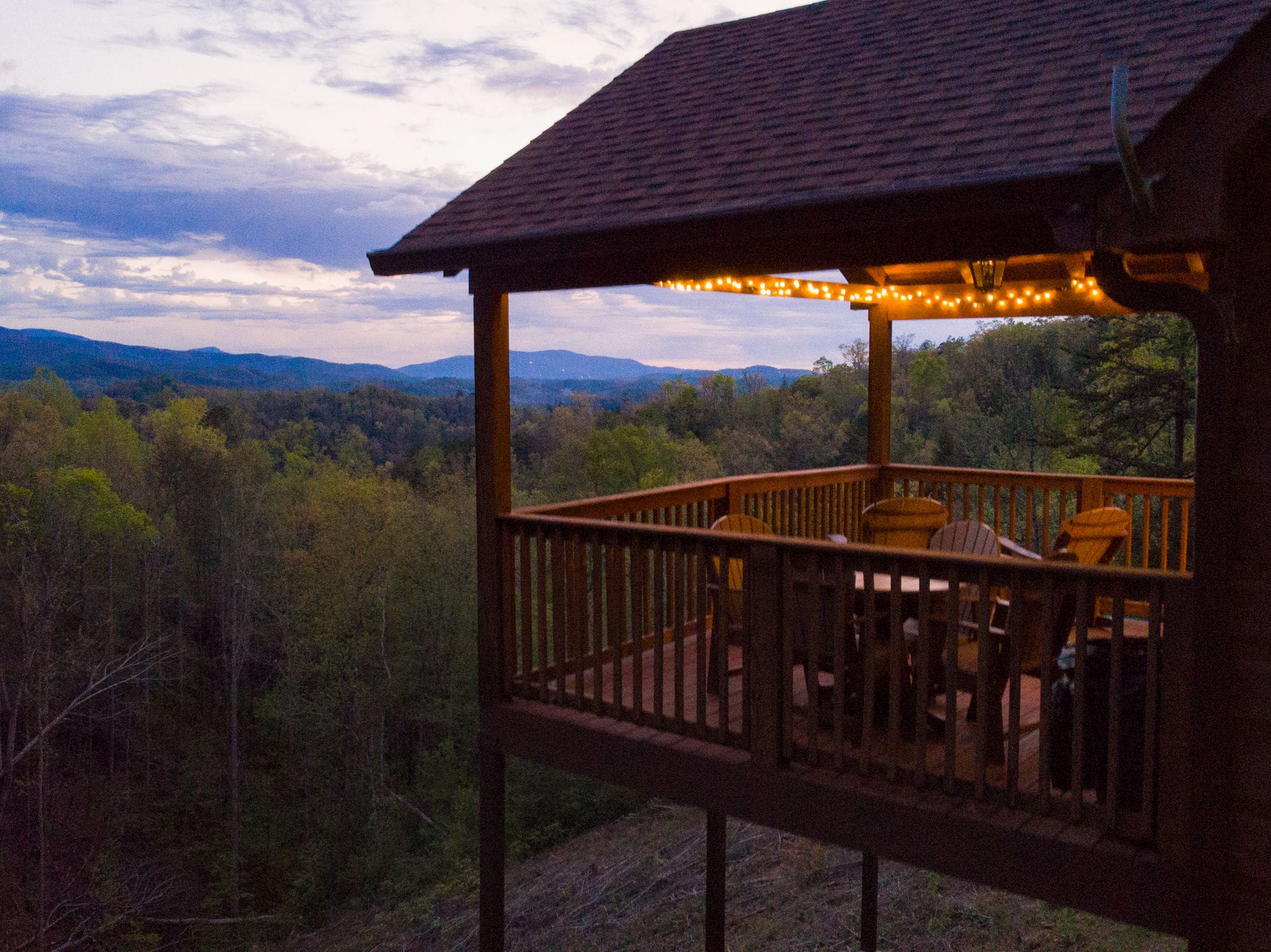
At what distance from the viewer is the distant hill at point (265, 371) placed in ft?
178

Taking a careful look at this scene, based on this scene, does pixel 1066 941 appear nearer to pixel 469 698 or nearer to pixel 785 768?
pixel 785 768

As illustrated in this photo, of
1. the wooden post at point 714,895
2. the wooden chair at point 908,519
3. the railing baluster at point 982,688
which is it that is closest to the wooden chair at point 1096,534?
the wooden chair at point 908,519

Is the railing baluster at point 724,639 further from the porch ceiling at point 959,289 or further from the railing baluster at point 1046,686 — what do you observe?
the porch ceiling at point 959,289

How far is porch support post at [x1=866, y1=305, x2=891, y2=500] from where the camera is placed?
8820 mm

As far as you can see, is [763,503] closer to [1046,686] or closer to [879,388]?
[879,388]

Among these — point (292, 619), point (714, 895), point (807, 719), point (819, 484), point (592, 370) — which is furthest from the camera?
point (592, 370)

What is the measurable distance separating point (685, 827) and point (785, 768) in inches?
680

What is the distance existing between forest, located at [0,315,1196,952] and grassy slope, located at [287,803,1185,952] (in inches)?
87.5

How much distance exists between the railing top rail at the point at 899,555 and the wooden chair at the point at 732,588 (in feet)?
1.32

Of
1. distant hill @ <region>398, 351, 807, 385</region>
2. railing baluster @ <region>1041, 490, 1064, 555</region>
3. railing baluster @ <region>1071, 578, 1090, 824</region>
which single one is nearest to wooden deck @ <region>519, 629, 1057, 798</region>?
railing baluster @ <region>1071, 578, 1090, 824</region>

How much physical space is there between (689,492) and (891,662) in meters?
2.91

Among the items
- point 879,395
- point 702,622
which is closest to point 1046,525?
point 879,395

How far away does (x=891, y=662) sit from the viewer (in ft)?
13.9

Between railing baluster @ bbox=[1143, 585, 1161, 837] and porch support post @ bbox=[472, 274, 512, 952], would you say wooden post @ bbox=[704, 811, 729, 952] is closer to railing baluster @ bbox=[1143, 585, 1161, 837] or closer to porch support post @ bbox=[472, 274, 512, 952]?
porch support post @ bbox=[472, 274, 512, 952]
